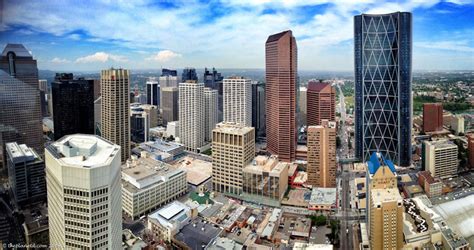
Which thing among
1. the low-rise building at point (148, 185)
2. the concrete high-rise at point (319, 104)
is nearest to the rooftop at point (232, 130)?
the low-rise building at point (148, 185)

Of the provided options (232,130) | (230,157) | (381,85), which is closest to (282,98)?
(381,85)

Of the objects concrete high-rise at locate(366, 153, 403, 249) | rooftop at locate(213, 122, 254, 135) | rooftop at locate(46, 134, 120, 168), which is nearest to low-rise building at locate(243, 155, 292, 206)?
rooftop at locate(213, 122, 254, 135)

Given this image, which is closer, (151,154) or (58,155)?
(58,155)

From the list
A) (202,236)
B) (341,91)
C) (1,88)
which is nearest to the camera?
(1,88)

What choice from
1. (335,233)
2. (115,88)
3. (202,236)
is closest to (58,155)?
(202,236)

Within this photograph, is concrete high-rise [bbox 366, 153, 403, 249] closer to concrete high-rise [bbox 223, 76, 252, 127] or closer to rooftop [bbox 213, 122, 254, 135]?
rooftop [bbox 213, 122, 254, 135]

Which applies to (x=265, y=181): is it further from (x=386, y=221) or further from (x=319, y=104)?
(x=319, y=104)

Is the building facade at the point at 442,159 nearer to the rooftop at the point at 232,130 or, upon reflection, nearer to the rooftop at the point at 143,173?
the rooftop at the point at 232,130

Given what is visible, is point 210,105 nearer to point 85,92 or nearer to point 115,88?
point 115,88
